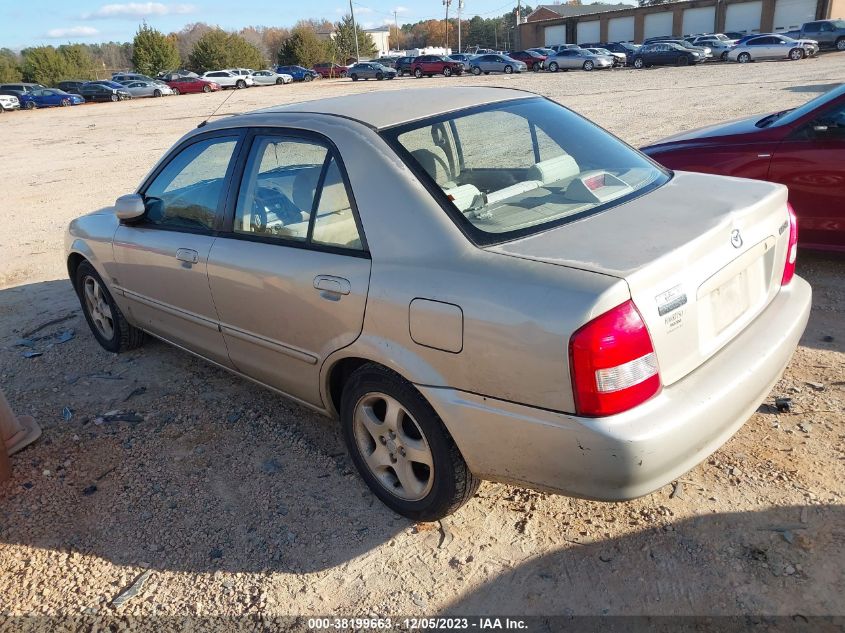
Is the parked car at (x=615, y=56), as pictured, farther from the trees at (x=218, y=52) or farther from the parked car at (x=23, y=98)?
the trees at (x=218, y=52)

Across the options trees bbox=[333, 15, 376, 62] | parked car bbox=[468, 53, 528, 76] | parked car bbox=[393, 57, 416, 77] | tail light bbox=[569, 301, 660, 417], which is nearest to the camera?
tail light bbox=[569, 301, 660, 417]

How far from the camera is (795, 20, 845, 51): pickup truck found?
133ft

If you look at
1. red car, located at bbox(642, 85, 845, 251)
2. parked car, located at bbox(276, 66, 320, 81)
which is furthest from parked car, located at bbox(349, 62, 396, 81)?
red car, located at bbox(642, 85, 845, 251)

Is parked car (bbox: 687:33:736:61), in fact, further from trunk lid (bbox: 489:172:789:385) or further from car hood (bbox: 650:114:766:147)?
trunk lid (bbox: 489:172:789:385)

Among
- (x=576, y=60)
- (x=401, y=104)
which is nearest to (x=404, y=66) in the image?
(x=576, y=60)

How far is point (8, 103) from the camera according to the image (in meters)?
39.9

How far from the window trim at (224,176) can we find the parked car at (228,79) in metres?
49.3

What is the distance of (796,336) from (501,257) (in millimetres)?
1452

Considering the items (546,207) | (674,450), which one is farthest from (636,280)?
(546,207)

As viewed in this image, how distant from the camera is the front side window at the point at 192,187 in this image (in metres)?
3.65

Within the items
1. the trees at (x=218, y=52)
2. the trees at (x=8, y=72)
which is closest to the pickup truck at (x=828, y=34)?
the trees at (x=218, y=52)

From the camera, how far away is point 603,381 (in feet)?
7.07

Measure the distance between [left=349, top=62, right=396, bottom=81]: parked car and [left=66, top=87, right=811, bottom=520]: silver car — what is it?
4720 centimetres

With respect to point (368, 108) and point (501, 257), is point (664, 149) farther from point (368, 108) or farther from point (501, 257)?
point (501, 257)
